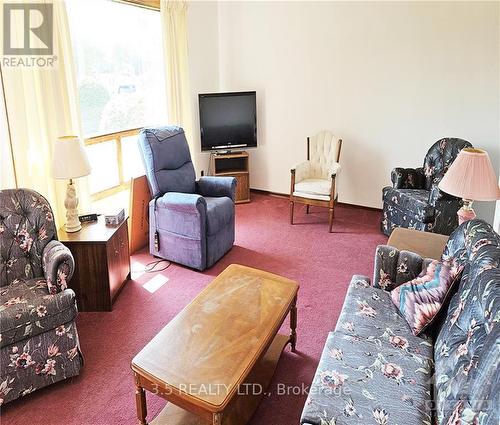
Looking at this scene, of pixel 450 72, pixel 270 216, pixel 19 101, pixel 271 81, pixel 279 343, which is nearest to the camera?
pixel 279 343

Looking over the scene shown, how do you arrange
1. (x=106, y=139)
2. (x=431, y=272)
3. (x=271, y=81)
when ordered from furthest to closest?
(x=271, y=81), (x=106, y=139), (x=431, y=272)

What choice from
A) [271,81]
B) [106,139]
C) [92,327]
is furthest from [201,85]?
[92,327]

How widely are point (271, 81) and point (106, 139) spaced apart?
2.32 m

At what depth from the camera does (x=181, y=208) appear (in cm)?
337

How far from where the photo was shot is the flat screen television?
4.94 meters

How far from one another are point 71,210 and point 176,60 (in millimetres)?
2378

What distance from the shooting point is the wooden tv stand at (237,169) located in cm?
510

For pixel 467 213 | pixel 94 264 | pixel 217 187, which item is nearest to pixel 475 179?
pixel 467 213

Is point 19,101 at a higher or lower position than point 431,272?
higher

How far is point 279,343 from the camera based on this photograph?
2420 mm

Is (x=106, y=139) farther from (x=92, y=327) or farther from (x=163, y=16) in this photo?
(x=92, y=327)

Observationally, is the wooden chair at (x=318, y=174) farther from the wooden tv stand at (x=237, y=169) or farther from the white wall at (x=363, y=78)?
the wooden tv stand at (x=237, y=169)

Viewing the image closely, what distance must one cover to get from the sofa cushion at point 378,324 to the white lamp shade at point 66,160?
1930mm

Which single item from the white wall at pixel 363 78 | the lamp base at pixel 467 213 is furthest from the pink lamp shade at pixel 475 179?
the white wall at pixel 363 78
